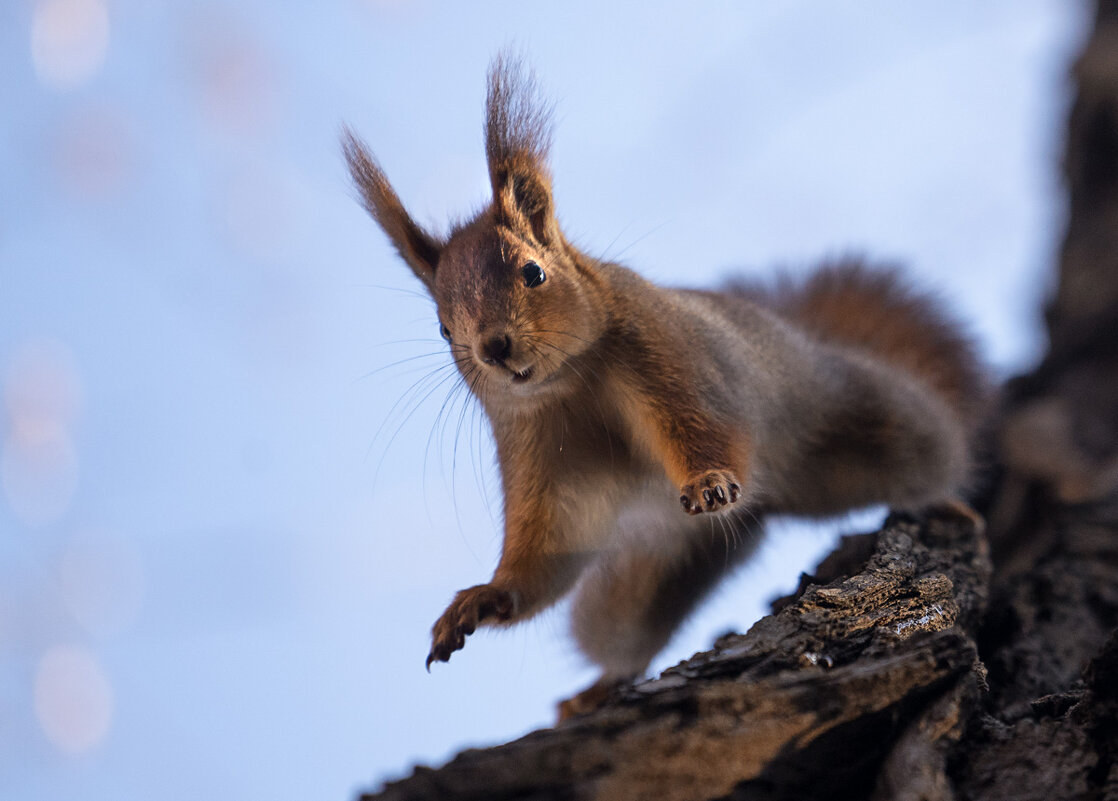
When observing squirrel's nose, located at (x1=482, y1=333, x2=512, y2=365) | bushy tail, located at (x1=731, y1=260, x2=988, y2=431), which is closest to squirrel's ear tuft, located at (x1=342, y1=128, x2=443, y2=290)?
squirrel's nose, located at (x1=482, y1=333, x2=512, y2=365)

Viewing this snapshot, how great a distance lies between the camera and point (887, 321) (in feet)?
10.1

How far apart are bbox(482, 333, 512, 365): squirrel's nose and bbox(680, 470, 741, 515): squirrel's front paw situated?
0.41 m

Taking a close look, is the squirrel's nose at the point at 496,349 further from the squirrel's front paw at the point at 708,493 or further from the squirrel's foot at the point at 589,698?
the squirrel's foot at the point at 589,698

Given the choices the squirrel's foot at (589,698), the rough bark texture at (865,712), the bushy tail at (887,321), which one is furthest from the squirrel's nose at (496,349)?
the bushy tail at (887,321)

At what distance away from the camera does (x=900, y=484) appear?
96.0 inches

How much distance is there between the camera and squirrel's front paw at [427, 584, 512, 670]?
5.74 feet

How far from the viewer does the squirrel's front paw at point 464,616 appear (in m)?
1.75

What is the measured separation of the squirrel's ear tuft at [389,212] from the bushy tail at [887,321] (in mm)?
1221

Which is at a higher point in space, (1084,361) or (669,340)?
(1084,361)

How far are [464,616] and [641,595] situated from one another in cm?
65

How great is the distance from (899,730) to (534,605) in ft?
3.35

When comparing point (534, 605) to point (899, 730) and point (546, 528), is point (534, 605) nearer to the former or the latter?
point (546, 528)

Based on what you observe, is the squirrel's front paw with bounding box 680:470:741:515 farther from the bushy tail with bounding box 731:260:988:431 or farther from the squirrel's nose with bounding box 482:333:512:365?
the bushy tail with bounding box 731:260:988:431

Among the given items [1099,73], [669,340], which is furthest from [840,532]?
[1099,73]
